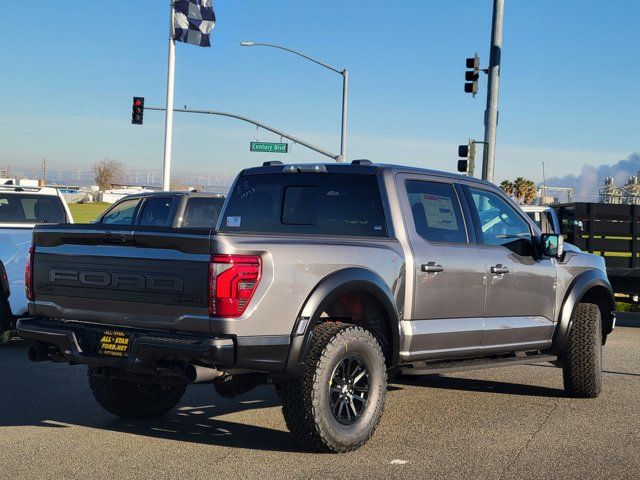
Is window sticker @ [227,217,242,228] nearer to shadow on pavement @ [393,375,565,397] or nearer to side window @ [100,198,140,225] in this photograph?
shadow on pavement @ [393,375,565,397]

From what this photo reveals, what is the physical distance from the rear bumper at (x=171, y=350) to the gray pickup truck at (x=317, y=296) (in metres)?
0.01

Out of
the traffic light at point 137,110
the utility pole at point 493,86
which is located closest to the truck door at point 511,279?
the utility pole at point 493,86

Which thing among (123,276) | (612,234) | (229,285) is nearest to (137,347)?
(123,276)

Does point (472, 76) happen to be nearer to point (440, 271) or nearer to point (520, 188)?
point (440, 271)

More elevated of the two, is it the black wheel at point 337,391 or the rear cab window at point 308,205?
the rear cab window at point 308,205

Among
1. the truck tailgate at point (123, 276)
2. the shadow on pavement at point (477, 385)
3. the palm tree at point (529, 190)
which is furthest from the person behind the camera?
the palm tree at point (529, 190)

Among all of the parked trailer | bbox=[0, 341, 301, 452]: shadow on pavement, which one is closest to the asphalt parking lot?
bbox=[0, 341, 301, 452]: shadow on pavement

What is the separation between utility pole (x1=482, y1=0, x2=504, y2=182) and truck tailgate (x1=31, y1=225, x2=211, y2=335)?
15642 mm

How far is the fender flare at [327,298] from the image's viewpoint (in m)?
5.66

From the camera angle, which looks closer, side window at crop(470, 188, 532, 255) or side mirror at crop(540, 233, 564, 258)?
side window at crop(470, 188, 532, 255)

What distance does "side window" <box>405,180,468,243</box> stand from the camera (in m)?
6.90

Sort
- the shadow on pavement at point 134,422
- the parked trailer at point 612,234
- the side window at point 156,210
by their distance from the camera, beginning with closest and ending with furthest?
the shadow on pavement at point 134,422
the side window at point 156,210
the parked trailer at point 612,234

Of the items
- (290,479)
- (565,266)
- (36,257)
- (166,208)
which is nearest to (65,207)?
(166,208)

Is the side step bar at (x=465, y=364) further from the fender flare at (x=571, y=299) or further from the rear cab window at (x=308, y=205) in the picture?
the rear cab window at (x=308, y=205)
